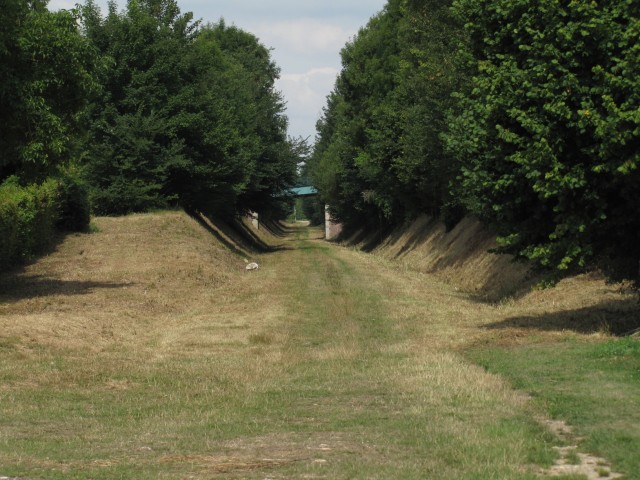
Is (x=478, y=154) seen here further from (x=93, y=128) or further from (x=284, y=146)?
(x=284, y=146)

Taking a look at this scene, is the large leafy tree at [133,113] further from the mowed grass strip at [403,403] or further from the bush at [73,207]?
the mowed grass strip at [403,403]

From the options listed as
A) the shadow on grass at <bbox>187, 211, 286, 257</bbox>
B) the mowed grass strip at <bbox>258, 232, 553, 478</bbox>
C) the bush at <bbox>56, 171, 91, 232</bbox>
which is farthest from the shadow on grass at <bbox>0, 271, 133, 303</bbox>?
the shadow on grass at <bbox>187, 211, 286, 257</bbox>

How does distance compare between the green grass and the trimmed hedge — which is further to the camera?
the trimmed hedge

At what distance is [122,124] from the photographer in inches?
1690

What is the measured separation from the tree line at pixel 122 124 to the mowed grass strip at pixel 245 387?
4.15 meters

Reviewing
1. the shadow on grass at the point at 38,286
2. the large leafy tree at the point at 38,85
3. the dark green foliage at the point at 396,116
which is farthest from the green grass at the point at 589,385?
the large leafy tree at the point at 38,85

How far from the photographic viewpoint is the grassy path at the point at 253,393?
7.89m

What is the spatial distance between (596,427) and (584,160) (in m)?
8.72

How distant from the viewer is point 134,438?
920cm

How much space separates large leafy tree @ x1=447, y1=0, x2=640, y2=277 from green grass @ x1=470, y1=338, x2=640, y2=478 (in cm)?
241

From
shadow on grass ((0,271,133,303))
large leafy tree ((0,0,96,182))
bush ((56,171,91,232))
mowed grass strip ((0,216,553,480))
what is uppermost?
large leafy tree ((0,0,96,182))

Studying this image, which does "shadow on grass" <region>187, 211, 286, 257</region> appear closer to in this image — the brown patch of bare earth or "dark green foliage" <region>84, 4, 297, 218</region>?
"dark green foliage" <region>84, 4, 297, 218</region>

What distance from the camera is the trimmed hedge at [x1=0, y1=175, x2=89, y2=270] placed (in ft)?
90.7

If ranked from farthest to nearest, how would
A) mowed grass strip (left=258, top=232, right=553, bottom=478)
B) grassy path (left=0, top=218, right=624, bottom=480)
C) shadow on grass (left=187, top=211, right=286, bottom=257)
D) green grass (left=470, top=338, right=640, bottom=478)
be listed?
shadow on grass (left=187, top=211, right=286, bottom=257), green grass (left=470, top=338, right=640, bottom=478), grassy path (left=0, top=218, right=624, bottom=480), mowed grass strip (left=258, top=232, right=553, bottom=478)
